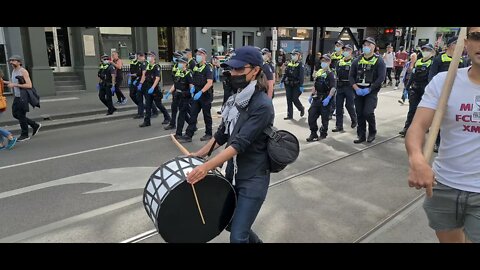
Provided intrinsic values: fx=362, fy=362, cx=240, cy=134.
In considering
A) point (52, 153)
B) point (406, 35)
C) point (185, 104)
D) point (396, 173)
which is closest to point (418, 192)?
point (396, 173)

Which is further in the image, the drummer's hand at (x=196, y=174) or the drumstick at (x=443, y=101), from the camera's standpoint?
the drummer's hand at (x=196, y=174)

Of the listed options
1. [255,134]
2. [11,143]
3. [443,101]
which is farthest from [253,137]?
[11,143]

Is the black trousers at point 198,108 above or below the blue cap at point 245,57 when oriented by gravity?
below

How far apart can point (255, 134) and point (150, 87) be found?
7578 mm

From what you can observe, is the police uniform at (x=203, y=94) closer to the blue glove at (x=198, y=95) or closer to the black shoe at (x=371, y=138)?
the blue glove at (x=198, y=95)

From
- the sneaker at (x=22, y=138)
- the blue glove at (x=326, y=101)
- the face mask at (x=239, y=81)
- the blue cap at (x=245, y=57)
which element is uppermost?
the blue cap at (x=245, y=57)

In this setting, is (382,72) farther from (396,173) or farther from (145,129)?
(145,129)

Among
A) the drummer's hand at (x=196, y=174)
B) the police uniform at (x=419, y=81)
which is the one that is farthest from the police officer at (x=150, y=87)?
the drummer's hand at (x=196, y=174)

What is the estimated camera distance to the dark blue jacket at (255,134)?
2621 mm

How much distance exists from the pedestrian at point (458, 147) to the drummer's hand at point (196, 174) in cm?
128

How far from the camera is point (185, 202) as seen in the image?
255 cm

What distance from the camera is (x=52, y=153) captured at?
7.12 m

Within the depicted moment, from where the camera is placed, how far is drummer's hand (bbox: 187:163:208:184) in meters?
2.45

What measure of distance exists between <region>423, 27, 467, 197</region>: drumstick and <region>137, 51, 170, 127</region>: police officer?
8.17m
